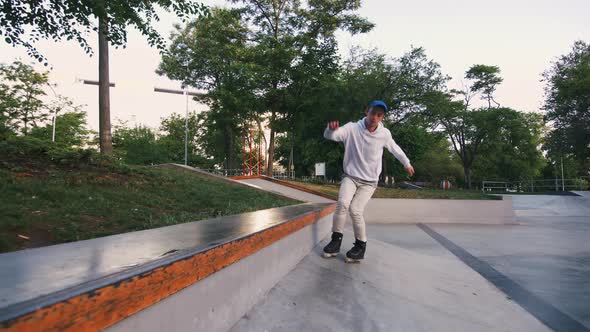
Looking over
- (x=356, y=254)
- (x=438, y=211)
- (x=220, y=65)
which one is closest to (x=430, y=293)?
(x=356, y=254)

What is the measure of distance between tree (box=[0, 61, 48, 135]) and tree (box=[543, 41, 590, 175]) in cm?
3823

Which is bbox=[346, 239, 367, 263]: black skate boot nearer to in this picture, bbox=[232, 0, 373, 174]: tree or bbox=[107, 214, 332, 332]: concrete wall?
bbox=[107, 214, 332, 332]: concrete wall

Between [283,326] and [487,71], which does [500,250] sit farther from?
[487,71]

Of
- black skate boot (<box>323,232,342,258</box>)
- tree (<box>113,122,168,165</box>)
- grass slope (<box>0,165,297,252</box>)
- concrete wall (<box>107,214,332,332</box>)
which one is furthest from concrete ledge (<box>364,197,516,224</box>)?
tree (<box>113,122,168,165</box>)

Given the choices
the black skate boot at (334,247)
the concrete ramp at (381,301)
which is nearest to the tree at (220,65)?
the black skate boot at (334,247)

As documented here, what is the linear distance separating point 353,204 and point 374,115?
102 cm

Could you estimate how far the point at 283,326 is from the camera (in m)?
2.22

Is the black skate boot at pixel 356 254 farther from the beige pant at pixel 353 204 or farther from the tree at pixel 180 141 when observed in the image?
the tree at pixel 180 141

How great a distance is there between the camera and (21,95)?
2838cm

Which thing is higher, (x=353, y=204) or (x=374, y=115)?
(x=374, y=115)

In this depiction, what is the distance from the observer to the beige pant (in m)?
4.01

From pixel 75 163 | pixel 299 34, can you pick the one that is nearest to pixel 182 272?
pixel 75 163

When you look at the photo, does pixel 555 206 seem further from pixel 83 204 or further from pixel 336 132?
pixel 83 204

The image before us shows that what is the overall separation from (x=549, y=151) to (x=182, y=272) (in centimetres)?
2990
